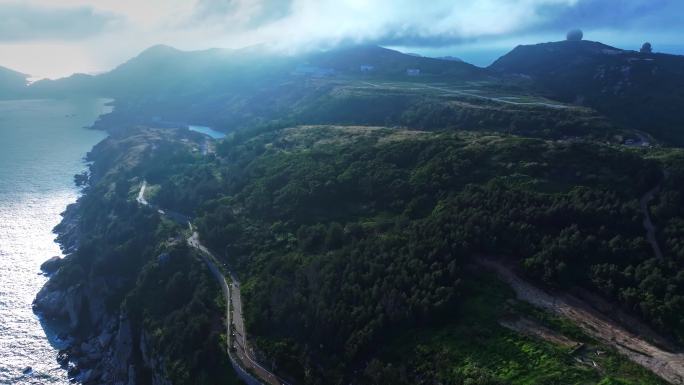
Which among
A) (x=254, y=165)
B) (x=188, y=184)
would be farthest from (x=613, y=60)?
(x=188, y=184)

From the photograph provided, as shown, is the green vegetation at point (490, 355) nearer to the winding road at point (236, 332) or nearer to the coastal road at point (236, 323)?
the coastal road at point (236, 323)

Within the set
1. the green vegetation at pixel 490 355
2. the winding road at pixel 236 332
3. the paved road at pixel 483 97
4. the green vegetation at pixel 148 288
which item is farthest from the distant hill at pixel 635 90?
the green vegetation at pixel 148 288

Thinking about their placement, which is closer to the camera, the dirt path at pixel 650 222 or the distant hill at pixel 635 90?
the dirt path at pixel 650 222

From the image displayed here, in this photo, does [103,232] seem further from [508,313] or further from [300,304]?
[508,313]

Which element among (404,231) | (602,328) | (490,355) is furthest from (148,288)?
(602,328)

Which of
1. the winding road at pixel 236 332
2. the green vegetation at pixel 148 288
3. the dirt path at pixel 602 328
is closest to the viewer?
the dirt path at pixel 602 328

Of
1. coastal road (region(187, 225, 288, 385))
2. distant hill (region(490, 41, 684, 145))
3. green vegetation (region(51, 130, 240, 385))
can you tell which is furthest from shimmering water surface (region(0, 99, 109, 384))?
distant hill (region(490, 41, 684, 145))

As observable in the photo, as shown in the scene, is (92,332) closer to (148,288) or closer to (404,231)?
(148,288)
